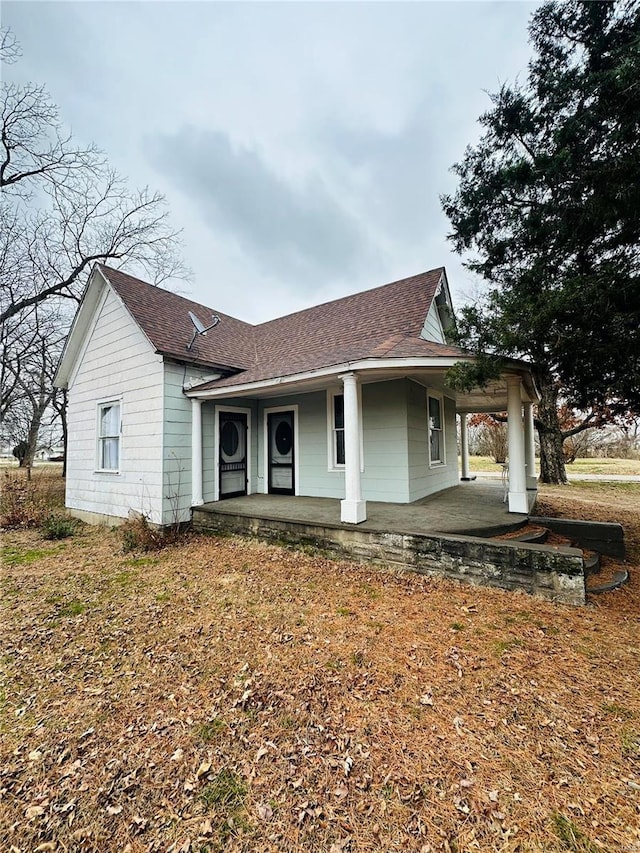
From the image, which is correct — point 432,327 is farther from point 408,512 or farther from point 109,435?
point 109,435

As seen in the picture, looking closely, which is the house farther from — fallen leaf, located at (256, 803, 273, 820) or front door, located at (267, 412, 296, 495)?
fallen leaf, located at (256, 803, 273, 820)

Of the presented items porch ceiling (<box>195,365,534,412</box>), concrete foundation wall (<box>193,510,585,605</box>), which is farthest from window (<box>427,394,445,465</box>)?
concrete foundation wall (<box>193,510,585,605</box>)

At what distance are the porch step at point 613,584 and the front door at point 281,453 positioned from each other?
6018mm

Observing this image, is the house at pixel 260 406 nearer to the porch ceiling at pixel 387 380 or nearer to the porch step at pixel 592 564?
the porch ceiling at pixel 387 380

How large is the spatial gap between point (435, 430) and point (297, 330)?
493cm

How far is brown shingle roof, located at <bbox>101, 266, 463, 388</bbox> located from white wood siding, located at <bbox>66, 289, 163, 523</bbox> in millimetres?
510

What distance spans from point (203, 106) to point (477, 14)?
7501mm

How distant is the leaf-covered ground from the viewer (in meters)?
1.87

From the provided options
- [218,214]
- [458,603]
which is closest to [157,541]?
[458,603]

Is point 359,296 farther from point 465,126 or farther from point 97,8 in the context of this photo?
point 97,8

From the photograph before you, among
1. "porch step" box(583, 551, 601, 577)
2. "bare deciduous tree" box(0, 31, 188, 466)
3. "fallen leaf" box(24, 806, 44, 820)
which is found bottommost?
"fallen leaf" box(24, 806, 44, 820)

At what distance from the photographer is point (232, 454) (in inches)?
356

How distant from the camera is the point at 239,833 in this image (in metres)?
1.85

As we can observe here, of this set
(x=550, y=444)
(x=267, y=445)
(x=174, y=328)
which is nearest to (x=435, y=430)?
(x=267, y=445)
